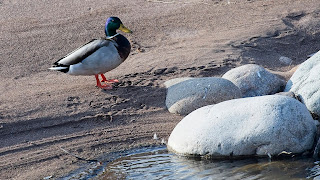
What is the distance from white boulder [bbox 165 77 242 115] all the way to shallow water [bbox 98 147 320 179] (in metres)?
1.30

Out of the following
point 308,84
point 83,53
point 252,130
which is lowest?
point 252,130

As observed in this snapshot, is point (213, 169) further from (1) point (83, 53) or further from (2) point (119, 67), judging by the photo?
(2) point (119, 67)

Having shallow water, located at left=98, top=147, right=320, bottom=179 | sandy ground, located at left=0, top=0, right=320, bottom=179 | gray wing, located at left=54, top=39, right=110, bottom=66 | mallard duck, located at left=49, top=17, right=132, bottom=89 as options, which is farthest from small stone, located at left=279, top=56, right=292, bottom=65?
shallow water, located at left=98, top=147, right=320, bottom=179

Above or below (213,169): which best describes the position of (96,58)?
above

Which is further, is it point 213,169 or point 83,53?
point 83,53

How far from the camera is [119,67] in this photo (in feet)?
30.9

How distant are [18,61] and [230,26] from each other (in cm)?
387

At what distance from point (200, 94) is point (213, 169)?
1666 millimetres

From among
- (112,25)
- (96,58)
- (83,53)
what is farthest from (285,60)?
(83,53)

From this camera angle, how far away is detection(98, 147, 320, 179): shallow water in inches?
246

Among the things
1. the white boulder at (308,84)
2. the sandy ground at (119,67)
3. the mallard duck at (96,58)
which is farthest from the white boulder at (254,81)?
the mallard duck at (96,58)

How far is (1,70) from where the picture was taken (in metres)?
9.20

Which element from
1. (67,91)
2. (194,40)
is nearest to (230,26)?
(194,40)

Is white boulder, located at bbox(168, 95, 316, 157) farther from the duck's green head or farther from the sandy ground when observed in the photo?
the duck's green head
